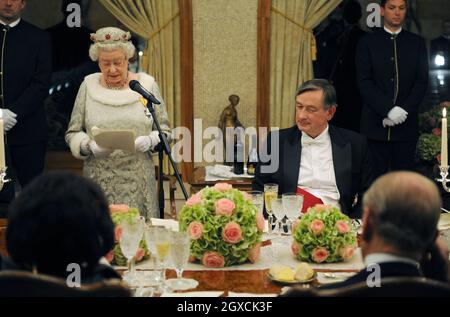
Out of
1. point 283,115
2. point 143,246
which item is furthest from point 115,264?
point 283,115

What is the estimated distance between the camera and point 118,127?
15.0 ft

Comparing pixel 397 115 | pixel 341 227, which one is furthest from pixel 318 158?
pixel 397 115

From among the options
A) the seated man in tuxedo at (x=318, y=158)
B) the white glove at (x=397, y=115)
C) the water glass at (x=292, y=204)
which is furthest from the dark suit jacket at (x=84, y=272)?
the white glove at (x=397, y=115)

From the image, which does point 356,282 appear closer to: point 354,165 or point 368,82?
point 354,165

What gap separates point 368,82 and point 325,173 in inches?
65.5

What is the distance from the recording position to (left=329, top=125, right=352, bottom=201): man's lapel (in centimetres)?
404

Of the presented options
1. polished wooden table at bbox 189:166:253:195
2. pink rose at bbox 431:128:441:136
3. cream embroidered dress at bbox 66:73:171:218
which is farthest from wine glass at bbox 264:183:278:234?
pink rose at bbox 431:128:441:136

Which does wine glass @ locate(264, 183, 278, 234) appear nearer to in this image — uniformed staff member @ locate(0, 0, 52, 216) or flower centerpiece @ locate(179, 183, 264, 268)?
flower centerpiece @ locate(179, 183, 264, 268)

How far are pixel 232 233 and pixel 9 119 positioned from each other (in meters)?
2.62

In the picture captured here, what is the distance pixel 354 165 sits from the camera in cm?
414

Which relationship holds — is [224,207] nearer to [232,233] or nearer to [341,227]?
[232,233]

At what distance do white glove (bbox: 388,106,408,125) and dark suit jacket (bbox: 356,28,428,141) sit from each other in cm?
11
